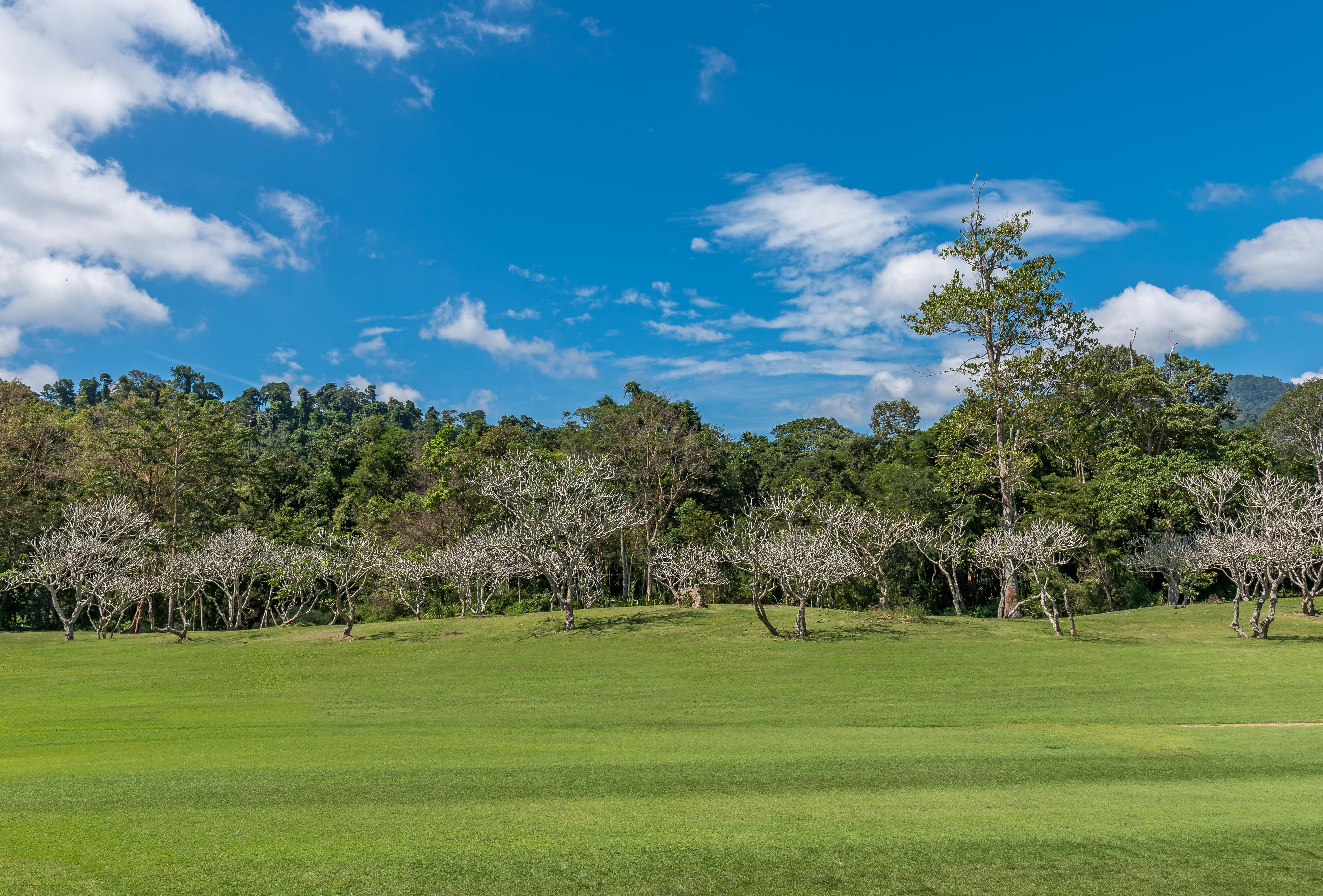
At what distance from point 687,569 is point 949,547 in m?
12.9

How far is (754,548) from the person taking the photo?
81.9 ft

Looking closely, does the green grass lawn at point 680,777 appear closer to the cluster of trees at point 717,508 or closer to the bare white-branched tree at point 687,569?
the cluster of trees at point 717,508

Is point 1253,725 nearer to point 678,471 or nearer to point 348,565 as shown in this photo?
point 348,565

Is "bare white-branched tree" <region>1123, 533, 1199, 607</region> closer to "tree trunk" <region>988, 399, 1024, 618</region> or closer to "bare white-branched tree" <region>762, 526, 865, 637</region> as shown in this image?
"tree trunk" <region>988, 399, 1024, 618</region>

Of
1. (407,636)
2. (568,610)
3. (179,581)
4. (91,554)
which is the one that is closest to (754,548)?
(568,610)

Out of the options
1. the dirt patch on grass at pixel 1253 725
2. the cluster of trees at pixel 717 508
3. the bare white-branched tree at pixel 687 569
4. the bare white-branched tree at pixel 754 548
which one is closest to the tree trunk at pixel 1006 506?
the cluster of trees at pixel 717 508

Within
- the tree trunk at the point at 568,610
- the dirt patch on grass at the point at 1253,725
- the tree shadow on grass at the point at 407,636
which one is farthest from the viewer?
the tree trunk at the point at 568,610

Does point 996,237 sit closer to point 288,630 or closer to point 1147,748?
point 1147,748

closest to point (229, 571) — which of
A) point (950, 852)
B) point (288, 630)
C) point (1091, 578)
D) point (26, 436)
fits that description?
point (288, 630)

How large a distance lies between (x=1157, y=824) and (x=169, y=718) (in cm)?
1598

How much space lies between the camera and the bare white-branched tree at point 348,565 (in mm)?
28734

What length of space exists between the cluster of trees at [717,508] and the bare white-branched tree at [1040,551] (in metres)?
0.21

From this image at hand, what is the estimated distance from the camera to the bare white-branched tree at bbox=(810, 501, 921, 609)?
108ft

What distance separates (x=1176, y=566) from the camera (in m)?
31.8
